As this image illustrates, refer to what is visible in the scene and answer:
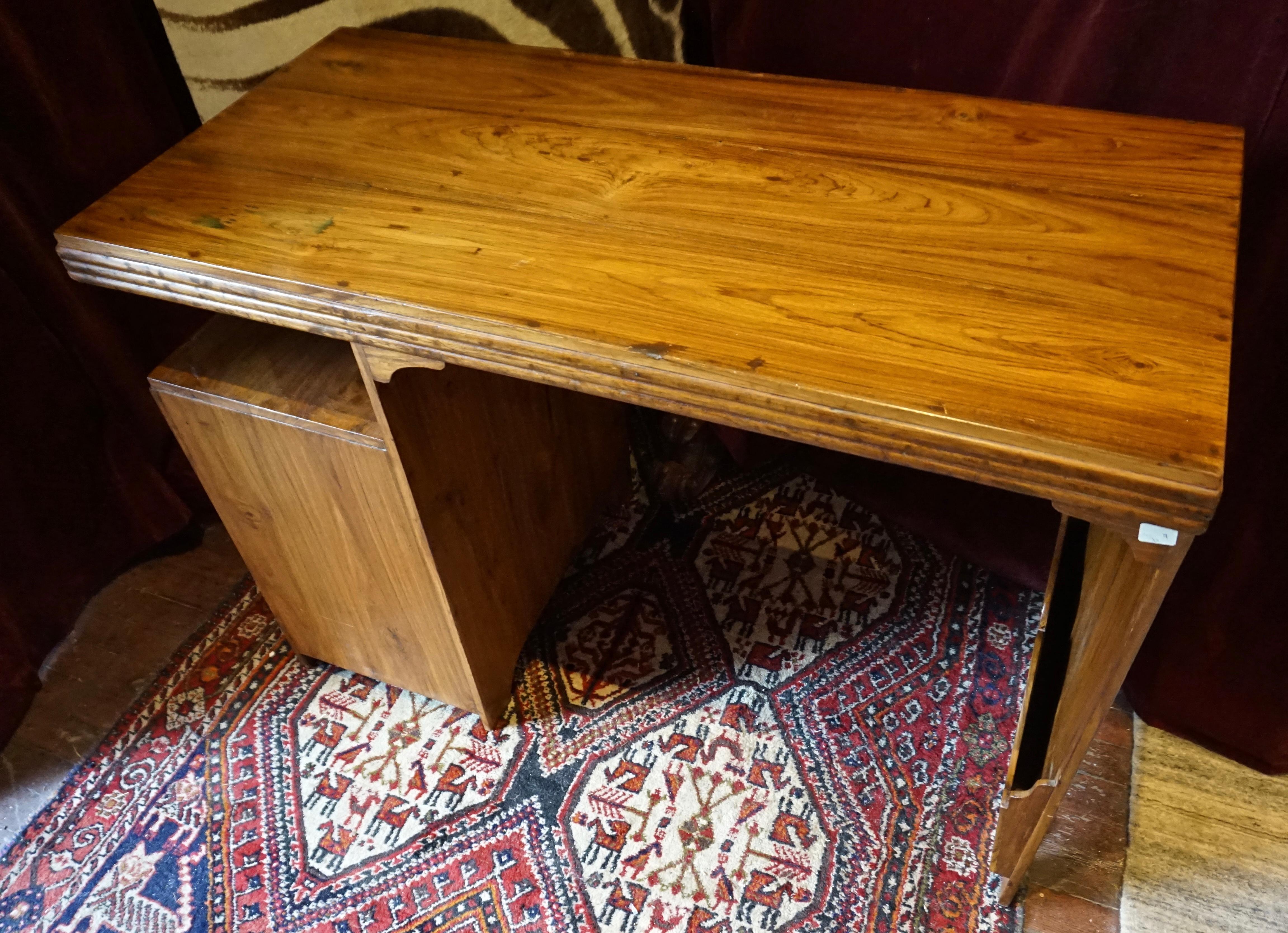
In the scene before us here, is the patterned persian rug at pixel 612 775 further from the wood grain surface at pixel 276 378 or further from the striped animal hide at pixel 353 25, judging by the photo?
the striped animal hide at pixel 353 25

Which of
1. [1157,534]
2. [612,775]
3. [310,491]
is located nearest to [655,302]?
[1157,534]

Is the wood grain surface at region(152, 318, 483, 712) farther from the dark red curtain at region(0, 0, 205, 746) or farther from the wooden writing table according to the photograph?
the dark red curtain at region(0, 0, 205, 746)

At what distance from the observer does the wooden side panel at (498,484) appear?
1.06 m

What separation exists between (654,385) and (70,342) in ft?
3.63

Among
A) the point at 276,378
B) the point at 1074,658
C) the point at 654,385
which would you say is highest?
the point at 654,385

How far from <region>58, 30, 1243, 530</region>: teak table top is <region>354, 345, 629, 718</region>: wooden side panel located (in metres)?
0.18

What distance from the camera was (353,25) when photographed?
1.32m

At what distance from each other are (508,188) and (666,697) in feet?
2.65

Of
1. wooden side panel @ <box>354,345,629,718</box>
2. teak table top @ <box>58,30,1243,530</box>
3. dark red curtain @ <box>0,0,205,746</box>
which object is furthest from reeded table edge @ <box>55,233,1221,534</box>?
dark red curtain @ <box>0,0,205,746</box>

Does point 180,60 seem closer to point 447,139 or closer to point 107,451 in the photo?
point 447,139

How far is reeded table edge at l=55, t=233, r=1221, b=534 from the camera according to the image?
68cm

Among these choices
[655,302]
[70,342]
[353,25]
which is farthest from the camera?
[70,342]

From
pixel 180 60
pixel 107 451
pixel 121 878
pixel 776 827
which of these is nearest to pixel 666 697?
pixel 776 827

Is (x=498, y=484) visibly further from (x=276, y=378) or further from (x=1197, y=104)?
(x=1197, y=104)
